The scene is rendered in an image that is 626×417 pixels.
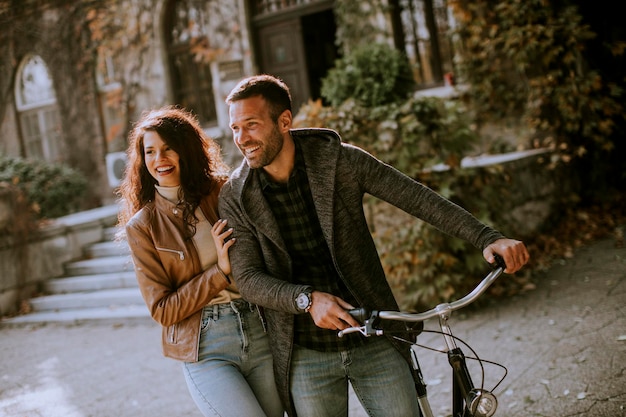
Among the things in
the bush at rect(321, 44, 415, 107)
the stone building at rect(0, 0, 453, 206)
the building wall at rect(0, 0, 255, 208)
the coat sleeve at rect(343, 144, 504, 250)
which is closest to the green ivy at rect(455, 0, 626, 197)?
the stone building at rect(0, 0, 453, 206)

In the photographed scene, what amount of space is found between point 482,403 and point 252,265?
1.02m

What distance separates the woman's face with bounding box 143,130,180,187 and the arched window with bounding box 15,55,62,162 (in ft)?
39.0

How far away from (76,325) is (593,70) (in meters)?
7.35

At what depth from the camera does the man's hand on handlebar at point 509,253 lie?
2.20 meters

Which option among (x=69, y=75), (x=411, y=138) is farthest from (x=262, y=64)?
(x=411, y=138)

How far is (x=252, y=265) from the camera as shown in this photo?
250cm

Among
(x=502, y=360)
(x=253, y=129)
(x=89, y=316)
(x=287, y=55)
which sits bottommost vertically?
(x=502, y=360)

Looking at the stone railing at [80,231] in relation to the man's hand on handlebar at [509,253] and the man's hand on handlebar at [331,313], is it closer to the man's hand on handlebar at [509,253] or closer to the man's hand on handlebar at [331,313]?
the man's hand on handlebar at [509,253]

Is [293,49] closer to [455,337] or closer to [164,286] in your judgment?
[164,286]

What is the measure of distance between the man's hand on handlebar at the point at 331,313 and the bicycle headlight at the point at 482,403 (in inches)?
19.7

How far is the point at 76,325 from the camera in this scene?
7.42 metres

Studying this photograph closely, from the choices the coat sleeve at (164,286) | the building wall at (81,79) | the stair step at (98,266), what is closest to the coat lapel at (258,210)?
the coat sleeve at (164,286)

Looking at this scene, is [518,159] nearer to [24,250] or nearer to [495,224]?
[495,224]

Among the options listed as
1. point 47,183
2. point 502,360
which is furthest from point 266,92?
point 47,183
